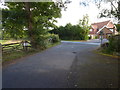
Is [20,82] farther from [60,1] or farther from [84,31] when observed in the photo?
[84,31]

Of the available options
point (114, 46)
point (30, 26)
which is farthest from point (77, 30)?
point (114, 46)

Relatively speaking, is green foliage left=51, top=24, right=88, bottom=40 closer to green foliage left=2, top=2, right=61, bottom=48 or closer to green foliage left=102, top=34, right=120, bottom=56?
green foliage left=2, top=2, right=61, bottom=48

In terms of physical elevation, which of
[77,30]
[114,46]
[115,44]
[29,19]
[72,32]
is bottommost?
[114,46]

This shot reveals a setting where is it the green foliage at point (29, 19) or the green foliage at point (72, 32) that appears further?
the green foliage at point (72, 32)

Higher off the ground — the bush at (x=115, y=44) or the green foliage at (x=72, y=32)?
the green foliage at (x=72, y=32)

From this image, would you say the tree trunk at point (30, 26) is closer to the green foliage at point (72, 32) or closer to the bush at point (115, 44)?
the bush at point (115, 44)

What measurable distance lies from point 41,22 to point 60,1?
2.84m

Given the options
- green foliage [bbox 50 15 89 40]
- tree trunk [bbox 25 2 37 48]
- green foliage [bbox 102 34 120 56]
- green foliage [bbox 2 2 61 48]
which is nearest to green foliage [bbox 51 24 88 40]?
green foliage [bbox 50 15 89 40]

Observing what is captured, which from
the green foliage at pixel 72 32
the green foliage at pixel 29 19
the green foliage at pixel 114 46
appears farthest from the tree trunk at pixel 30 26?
the green foliage at pixel 72 32

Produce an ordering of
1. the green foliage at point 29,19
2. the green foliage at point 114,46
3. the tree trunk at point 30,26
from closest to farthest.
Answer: the green foliage at point 114,46
the green foliage at point 29,19
the tree trunk at point 30,26

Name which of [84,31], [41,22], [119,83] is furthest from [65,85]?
[84,31]

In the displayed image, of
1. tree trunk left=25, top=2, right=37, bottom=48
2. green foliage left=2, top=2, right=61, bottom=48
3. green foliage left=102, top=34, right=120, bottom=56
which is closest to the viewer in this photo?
green foliage left=102, top=34, right=120, bottom=56

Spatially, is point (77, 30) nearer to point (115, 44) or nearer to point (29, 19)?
point (29, 19)

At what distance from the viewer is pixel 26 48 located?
812 cm
